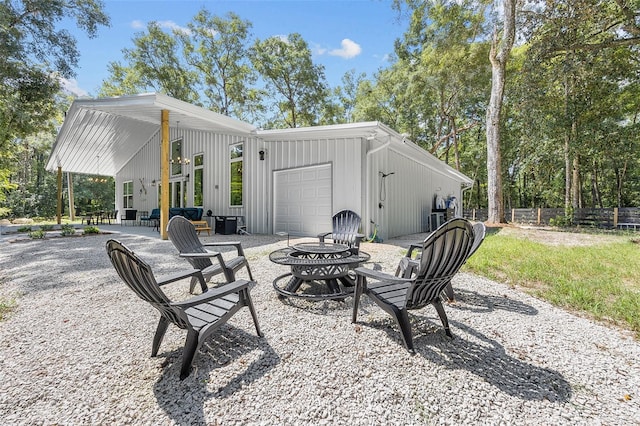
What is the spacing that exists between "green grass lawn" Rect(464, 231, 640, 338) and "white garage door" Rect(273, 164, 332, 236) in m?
3.68

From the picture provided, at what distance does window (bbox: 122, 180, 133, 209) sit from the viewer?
48.3 feet

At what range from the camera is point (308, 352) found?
76.8 inches

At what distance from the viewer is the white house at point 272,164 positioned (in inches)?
265

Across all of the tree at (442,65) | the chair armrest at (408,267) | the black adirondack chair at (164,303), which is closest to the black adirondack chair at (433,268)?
the chair armrest at (408,267)

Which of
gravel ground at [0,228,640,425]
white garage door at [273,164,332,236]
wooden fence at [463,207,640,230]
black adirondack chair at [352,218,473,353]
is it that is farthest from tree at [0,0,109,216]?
wooden fence at [463,207,640,230]

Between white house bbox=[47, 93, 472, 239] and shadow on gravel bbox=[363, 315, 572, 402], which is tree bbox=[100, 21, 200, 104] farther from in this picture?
shadow on gravel bbox=[363, 315, 572, 402]

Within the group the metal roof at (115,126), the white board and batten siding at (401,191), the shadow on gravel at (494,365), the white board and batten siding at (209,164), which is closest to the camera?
the shadow on gravel at (494,365)

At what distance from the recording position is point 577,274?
3.88m

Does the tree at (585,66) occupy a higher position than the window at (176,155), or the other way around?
the tree at (585,66)

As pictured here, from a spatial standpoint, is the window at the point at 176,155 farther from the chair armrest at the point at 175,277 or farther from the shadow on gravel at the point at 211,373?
the shadow on gravel at the point at 211,373

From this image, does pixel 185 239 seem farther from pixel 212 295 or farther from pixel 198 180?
pixel 198 180

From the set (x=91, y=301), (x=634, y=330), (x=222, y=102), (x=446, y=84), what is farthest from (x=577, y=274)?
(x=222, y=102)

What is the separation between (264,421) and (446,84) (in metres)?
16.9

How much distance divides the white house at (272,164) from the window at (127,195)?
2.41m
